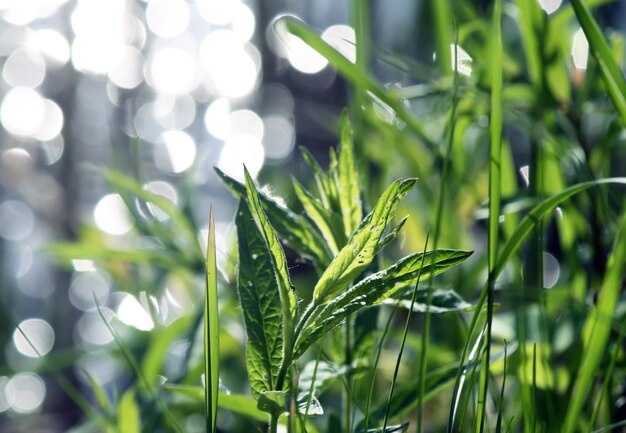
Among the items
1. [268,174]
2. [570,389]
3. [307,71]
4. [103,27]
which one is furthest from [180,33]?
[570,389]

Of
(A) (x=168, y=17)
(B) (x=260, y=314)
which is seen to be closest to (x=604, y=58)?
(B) (x=260, y=314)

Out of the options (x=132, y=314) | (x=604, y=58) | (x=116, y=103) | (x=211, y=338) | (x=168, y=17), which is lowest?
(x=132, y=314)

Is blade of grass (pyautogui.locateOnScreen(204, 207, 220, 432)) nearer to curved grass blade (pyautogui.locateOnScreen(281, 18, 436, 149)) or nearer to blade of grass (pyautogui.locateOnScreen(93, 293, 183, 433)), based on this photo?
blade of grass (pyautogui.locateOnScreen(93, 293, 183, 433))

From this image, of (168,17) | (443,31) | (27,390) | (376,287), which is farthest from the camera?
(168,17)

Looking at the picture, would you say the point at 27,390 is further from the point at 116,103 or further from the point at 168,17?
the point at 168,17

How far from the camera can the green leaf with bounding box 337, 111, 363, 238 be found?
14.9 inches

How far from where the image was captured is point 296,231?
1.26 feet

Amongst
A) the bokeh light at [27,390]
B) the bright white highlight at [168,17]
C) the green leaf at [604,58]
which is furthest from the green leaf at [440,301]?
the bright white highlight at [168,17]

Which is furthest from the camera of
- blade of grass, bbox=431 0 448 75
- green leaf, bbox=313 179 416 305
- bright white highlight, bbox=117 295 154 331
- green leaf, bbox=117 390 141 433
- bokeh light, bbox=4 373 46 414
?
bokeh light, bbox=4 373 46 414

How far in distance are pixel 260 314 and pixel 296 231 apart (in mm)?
72

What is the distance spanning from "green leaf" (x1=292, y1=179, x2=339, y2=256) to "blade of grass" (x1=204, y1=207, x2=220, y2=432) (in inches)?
2.9

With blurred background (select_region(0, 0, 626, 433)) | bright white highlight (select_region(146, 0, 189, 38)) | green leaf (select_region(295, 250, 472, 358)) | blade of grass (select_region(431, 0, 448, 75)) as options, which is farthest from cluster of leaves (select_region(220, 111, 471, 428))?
bright white highlight (select_region(146, 0, 189, 38))

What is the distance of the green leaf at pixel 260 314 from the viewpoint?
1.05 feet

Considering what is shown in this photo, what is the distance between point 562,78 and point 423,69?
12cm
